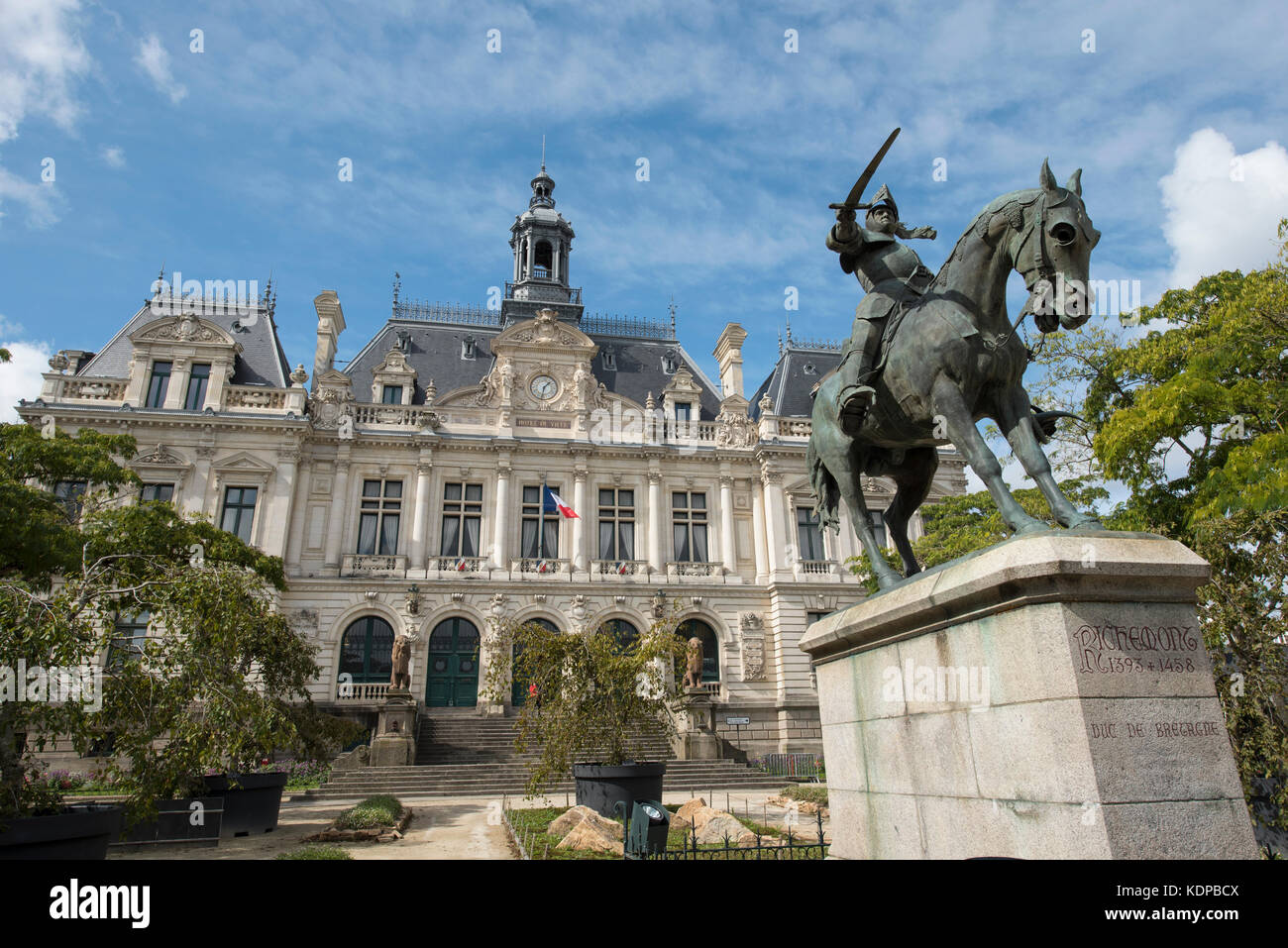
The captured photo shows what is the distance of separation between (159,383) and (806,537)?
26339 mm

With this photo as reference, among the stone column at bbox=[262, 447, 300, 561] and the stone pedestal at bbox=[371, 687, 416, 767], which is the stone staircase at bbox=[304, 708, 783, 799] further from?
the stone column at bbox=[262, 447, 300, 561]

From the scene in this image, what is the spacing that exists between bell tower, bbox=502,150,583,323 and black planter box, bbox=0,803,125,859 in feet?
104

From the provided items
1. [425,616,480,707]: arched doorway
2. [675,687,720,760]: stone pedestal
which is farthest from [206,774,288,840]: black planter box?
[425,616,480,707]: arched doorway

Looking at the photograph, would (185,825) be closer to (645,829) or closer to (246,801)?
(246,801)

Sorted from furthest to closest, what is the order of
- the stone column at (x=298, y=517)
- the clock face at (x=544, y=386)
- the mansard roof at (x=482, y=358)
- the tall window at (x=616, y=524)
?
the mansard roof at (x=482, y=358) < the clock face at (x=544, y=386) < the tall window at (x=616, y=524) < the stone column at (x=298, y=517)

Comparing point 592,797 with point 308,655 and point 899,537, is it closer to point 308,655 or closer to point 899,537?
point 308,655

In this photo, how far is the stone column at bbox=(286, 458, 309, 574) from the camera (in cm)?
2803

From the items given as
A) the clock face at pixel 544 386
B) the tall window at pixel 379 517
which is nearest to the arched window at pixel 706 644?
the clock face at pixel 544 386

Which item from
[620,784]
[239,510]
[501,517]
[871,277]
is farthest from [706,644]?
[871,277]

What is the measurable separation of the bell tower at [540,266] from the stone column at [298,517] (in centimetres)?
1308

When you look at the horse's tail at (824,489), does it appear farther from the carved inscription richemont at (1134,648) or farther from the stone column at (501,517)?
the stone column at (501,517)

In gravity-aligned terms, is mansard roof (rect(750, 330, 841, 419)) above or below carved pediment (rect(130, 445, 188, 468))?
above

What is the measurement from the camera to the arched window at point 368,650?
2714 centimetres

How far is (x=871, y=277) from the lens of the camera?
6.39 metres
